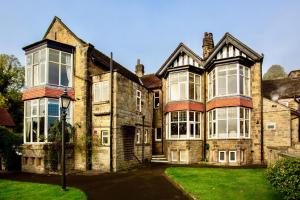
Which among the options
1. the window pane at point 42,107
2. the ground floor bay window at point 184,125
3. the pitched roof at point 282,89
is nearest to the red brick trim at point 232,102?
the ground floor bay window at point 184,125

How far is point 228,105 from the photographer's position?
23.4 m

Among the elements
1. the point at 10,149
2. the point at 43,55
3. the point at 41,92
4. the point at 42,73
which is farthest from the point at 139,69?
the point at 10,149

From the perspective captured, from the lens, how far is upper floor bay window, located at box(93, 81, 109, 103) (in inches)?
850

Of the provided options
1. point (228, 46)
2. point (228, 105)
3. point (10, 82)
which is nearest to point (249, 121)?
point (228, 105)

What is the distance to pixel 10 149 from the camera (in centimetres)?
2280

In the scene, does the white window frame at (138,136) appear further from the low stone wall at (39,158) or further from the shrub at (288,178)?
the shrub at (288,178)

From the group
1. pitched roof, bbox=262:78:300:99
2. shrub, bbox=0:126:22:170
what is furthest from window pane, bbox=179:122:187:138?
shrub, bbox=0:126:22:170

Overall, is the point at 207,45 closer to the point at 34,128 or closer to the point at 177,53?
the point at 177,53

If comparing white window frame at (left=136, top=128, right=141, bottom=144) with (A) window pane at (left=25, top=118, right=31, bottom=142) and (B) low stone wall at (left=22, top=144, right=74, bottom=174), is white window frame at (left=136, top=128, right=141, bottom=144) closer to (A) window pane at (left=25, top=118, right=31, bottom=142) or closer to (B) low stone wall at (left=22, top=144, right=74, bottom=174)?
(B) low stone wall at (left=22, top=144, right=74, bottom=174)

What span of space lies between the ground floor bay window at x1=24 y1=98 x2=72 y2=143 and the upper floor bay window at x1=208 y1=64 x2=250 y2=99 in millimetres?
13566

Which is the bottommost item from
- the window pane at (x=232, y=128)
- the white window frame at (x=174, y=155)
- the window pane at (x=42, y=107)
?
the white window frame at (x=174, y=155)

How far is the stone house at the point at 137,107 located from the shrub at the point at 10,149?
182 cm

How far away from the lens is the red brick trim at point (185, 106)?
25.4 m

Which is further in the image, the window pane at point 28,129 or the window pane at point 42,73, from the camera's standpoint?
the window pane at point 28,129
